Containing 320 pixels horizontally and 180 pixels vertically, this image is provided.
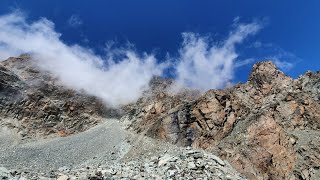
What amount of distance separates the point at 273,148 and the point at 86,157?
27824mm

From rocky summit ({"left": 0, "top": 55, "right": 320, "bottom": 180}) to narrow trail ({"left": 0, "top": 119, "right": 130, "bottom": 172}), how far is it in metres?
0.17

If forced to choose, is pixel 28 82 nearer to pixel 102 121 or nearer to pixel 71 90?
pixel 71 90

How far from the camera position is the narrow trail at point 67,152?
57.6m

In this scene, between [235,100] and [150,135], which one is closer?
[150,135]

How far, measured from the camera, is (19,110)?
91750mm

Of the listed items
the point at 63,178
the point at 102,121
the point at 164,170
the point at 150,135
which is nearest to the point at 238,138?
the point at 150,135

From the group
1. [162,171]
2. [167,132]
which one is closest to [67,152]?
[167,132]

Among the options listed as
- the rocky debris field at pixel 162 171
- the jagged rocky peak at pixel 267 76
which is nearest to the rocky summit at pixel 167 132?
the rocky debris field at pixel 162 171

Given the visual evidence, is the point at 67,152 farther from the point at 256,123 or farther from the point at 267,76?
the point at 267,76

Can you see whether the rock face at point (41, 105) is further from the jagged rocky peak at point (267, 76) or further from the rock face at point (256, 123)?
the jagged rocky peak at point (267, 76)

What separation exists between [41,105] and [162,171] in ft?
206

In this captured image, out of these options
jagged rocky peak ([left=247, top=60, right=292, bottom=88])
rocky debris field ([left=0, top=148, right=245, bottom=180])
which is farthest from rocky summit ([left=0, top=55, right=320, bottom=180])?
jagged rocky peak ([left=247, top=60, right=292, bottom=88])

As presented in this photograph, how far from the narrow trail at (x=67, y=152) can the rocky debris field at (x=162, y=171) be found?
1478 centimetres

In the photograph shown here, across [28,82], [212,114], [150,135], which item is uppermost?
[28,82]
